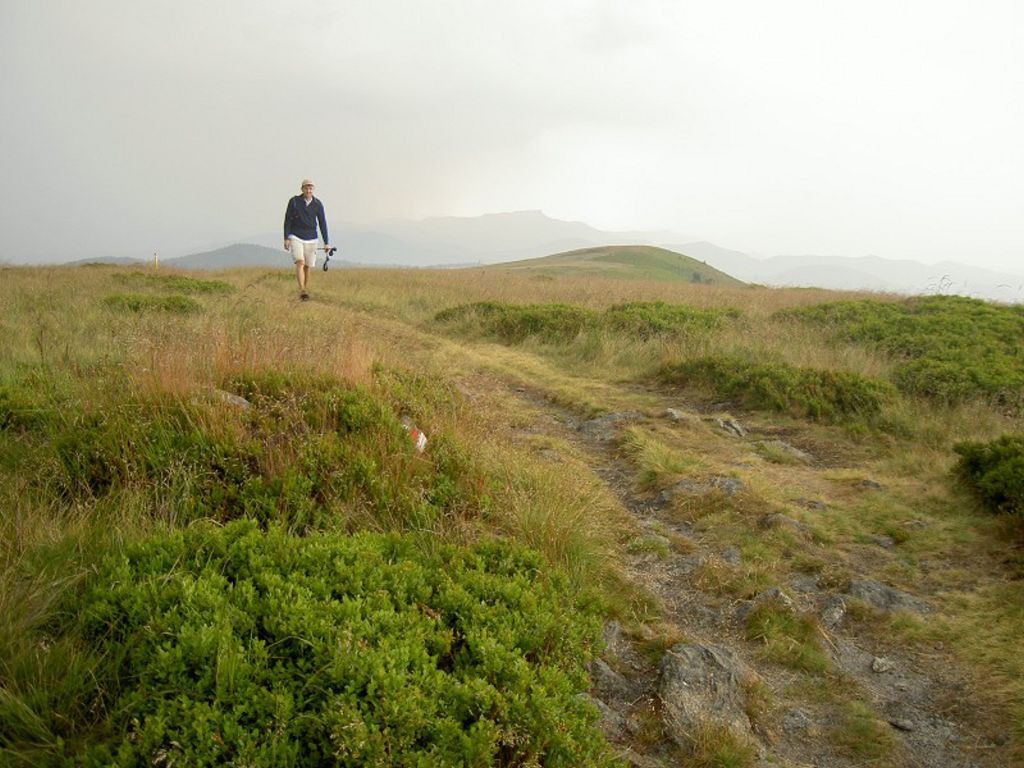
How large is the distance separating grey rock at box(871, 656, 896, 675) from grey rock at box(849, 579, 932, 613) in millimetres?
554

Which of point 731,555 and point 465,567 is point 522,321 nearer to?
point 731,555

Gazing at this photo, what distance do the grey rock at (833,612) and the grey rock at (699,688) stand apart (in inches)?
36.2

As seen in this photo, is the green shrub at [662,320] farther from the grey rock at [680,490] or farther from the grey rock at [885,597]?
the grey rock at [885,597]

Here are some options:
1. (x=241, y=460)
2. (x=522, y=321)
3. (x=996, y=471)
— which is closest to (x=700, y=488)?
(x=996, y=471)

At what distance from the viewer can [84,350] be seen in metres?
6.74

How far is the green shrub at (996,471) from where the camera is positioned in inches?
199

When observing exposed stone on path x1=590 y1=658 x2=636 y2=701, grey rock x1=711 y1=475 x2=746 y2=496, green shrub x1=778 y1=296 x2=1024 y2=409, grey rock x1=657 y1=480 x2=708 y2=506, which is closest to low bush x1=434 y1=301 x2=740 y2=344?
green shrub x1=778 y1=296 x2=1024 y2=409

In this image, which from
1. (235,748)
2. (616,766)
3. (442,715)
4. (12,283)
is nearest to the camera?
(235,748)

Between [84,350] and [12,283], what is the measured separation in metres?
11.1

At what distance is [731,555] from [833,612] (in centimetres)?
80

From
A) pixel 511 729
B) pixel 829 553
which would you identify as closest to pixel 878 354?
pixel 829 553

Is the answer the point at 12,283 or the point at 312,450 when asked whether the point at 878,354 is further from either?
the point at 12,283

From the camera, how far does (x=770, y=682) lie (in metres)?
3.40

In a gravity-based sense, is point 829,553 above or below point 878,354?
below
